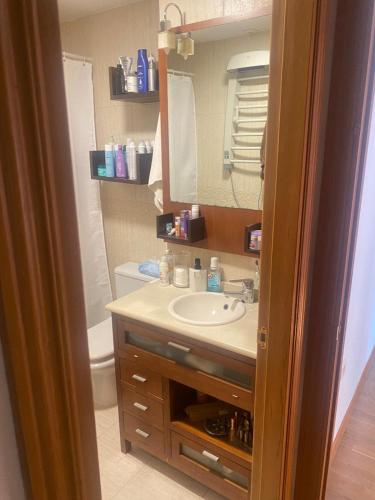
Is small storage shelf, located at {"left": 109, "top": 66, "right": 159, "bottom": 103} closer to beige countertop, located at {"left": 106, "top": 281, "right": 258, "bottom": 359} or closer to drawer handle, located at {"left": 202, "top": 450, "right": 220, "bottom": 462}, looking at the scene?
beige countertop, located at {"left": 106, "top": 281, "right": 258, "bottom": 359}

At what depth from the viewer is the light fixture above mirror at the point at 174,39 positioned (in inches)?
70.0

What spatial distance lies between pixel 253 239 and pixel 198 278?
0.36 meters

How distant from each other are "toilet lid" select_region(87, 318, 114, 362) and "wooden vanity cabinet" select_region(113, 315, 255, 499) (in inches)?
11.8

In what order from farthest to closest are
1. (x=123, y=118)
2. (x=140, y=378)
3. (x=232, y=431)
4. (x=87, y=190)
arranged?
1. (x=87, y=190)
2. (x=123, y=118)
3. (x=140, y=378)
4. (x=232, y=431)

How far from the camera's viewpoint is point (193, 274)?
1902 millimetres

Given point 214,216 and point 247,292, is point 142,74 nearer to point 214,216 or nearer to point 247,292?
point 214,216

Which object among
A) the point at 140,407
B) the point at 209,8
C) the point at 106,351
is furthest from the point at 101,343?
the point at 209,8

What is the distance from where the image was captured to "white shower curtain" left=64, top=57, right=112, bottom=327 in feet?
7.59

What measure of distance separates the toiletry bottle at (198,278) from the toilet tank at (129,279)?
1.32 feet

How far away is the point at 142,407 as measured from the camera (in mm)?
1806

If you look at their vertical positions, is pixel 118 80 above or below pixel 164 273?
above

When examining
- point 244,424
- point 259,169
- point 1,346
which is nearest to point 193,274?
point 259,169

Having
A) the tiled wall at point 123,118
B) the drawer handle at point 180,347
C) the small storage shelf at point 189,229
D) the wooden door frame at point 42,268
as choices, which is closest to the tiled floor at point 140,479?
the drawer handle at point 180,347

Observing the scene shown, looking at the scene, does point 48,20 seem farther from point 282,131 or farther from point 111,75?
point 111,75
